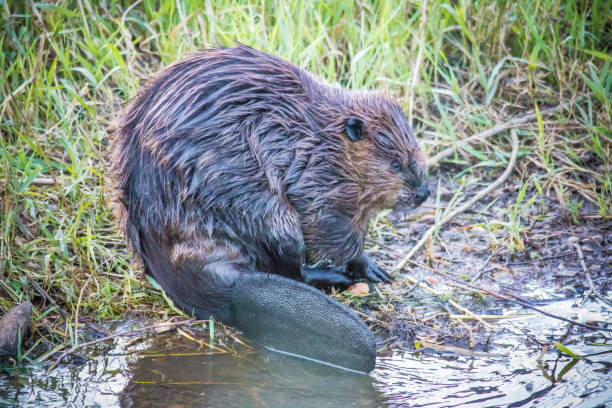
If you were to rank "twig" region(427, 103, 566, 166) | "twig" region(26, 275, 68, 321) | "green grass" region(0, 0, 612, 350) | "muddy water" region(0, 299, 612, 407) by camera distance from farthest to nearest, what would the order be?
"twig" region(427, 103, 566, 166) < "green grass" region(0, 0, 612, 350) < "twig" region(26, 275, 68, 321) < "muddy water" region(0, 299, 612, 407)

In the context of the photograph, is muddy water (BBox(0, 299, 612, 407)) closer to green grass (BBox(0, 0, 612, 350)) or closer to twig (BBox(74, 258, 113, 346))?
twig (BBox(74, 258, 113, 346))

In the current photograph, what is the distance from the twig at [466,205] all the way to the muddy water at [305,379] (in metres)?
0.64

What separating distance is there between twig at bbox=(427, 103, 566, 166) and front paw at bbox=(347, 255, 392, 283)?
2.82 feet

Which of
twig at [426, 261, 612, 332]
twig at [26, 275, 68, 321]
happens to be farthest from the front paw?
twig at [26, 275, 68, 321]

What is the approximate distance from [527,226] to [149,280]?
5.87 ft

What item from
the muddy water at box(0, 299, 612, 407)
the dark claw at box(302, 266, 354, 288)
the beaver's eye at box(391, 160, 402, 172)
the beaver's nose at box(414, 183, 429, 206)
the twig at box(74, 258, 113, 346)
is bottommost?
the muddy water at box(0, 299, 612, 407)

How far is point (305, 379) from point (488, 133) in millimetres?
2041

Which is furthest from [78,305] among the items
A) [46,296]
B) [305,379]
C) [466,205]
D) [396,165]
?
[466,205]

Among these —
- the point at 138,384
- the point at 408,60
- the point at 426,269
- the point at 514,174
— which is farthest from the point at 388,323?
the point at 408,60

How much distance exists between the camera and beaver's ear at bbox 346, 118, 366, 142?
108 inches

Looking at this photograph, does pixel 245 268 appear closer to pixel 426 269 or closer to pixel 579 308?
pixel 426 269

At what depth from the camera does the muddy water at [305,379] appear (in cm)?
218

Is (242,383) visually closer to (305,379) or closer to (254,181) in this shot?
(305,379)

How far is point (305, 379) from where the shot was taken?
2.31 m
